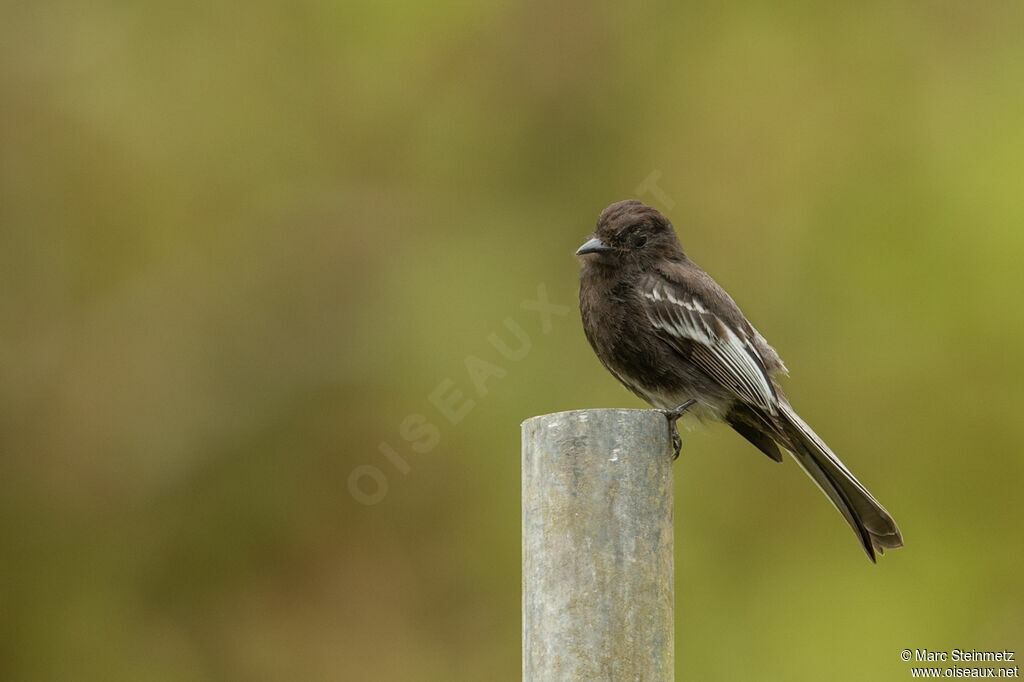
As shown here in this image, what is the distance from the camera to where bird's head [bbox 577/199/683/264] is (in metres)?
6.70

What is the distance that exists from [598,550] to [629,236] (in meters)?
2.63

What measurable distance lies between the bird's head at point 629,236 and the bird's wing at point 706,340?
193mm

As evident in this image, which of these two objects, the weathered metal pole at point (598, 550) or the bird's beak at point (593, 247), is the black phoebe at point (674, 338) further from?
the weathered metal pole at point (598, 550)

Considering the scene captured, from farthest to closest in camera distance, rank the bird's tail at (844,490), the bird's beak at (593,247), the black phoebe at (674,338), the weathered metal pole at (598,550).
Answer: the bird's beak at (593,247) → the black phoebe at (674,338) → the bird's tail at (844,490) → the weathered metal pole at (598,550)

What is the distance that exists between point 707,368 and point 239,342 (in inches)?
286

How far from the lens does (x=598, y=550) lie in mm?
4391

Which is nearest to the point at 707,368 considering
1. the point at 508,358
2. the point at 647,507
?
the point at 647,507

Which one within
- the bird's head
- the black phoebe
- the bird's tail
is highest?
the bird's head

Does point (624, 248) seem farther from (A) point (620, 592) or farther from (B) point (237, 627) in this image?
(B) point (237, 627)

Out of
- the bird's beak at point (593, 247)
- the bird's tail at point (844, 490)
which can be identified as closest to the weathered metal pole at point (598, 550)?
the bird's tail at point (844, 490)

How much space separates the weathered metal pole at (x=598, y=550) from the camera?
4340 millimetres

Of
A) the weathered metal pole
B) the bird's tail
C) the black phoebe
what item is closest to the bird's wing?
the black phoebe

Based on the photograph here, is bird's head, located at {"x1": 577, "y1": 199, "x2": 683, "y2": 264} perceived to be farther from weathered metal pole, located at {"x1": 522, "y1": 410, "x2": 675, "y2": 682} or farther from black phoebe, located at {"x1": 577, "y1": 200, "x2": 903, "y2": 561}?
weathered metal pole, located at {"x1": 522, "y1": 410, "x2": 675, "y2": 682}

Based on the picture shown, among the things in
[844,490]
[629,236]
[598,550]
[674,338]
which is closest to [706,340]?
[674,338]
